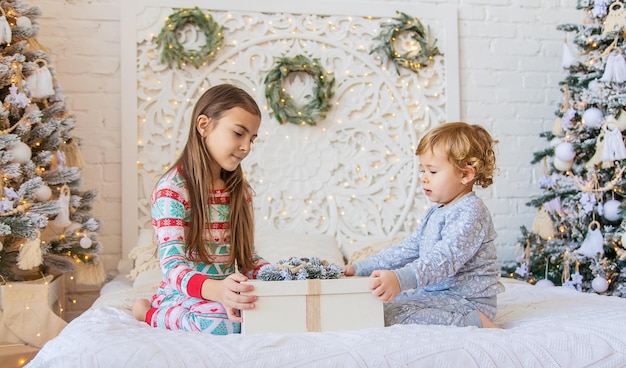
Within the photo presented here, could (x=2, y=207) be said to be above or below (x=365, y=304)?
above

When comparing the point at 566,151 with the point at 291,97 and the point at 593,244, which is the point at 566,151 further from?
the point at 291,97

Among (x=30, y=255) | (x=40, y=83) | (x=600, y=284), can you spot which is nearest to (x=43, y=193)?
(x=30, y=255)

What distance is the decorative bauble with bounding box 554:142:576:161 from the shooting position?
3.16 metres

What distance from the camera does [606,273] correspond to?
2.99m

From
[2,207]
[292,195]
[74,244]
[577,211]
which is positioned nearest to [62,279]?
[74,244]

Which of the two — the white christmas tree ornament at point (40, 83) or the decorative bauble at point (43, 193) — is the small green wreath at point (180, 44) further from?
the decorative bauble at point (43, 193)

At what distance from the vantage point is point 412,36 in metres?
3.57

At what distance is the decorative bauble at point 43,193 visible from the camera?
2.60m

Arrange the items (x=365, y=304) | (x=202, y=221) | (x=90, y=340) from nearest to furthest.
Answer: (x=90, y=340) < (x=365, y=304) < (x=202, y=221)

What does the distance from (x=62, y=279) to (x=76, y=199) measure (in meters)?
0.49

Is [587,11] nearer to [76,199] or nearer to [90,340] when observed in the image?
[76,199]

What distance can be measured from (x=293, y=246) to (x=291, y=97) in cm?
85

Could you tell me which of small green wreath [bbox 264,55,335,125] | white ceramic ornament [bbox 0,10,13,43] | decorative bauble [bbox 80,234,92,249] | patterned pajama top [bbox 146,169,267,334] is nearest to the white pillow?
small green wreath [bbox 264,55,335,125]

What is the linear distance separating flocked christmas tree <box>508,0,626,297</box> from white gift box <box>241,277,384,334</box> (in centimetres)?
180
